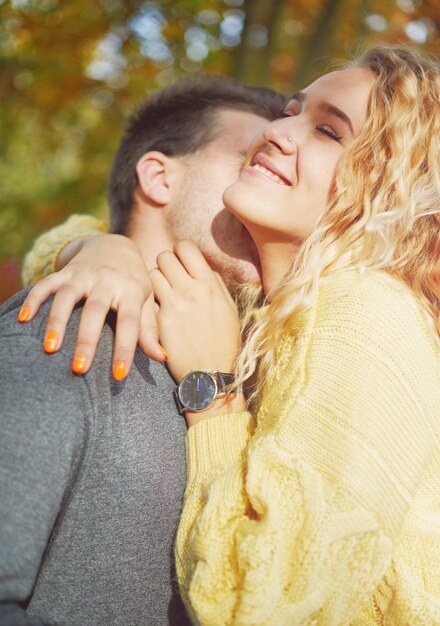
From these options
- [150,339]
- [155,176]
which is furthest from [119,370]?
[155,176]

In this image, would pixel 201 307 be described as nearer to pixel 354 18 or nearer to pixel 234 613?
pixel 234 613

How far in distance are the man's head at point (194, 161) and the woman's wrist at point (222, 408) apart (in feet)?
2.40

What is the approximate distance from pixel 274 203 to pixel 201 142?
0.82 meters

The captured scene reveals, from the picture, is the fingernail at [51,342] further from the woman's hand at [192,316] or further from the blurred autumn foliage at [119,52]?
the blurred autumn foliage at [119,52]

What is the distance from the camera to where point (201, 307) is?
221 cm

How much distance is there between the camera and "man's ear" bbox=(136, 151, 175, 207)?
9.17 feet

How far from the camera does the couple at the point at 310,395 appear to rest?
1562 mm

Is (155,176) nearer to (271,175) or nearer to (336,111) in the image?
(271,175)

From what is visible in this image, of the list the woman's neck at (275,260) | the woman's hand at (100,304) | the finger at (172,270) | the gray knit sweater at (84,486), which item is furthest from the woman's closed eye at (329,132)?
the gray knit sweater at (84,486)

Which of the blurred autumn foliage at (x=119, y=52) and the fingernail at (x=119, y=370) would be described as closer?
the fingernail at (x=119, y=370)

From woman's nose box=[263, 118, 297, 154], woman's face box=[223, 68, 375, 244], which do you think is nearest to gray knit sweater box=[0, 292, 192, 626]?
woman's face box=[223, 68, 375, 244]

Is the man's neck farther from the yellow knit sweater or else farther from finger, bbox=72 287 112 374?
the yellow knit sweater

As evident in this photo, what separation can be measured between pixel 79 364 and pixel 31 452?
0.84 feet

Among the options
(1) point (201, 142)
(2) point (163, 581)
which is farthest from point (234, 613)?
(1) point (201, 142)
